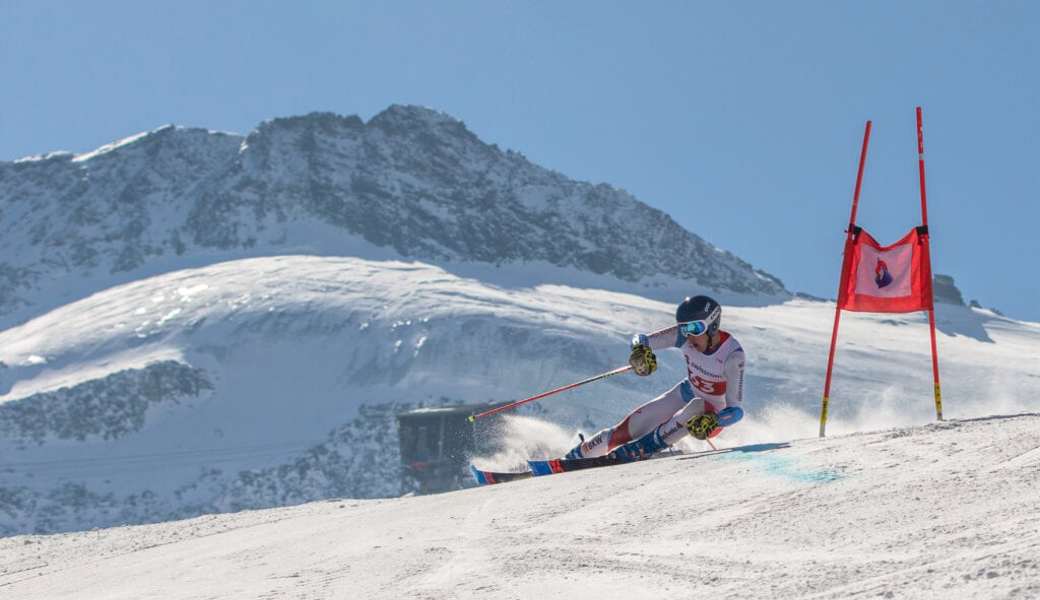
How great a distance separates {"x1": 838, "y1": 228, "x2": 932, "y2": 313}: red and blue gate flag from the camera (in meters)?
11.5

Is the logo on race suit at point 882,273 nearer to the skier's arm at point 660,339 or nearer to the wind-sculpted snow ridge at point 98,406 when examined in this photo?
the skier's arm at point 660,339

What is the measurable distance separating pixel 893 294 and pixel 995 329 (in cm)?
10653

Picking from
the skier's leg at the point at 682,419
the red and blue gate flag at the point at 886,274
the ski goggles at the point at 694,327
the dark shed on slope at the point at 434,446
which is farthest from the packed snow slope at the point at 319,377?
the ski goggles at the point at 694,327

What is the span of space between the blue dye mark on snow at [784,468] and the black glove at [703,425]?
1.21 meters

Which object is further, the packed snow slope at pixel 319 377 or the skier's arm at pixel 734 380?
the packed snow slope at pixel 319 377

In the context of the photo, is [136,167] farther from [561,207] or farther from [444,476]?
[444,476]

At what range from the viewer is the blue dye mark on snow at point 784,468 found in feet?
24.0

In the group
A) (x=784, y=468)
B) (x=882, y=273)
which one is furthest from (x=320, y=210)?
(x=784, y=468)

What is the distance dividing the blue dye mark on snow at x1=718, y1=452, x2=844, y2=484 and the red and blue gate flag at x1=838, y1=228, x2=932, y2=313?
3.14 meters

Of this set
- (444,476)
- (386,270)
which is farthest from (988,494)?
(386,270)

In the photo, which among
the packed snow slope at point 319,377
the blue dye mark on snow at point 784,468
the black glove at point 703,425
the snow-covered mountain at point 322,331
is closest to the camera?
the blue dye mark on snow at point 784,468

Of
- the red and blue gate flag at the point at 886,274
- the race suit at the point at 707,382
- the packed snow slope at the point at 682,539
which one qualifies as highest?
the red and blue gate flag at the point at 886,274

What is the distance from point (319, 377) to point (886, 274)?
76432 millimetres

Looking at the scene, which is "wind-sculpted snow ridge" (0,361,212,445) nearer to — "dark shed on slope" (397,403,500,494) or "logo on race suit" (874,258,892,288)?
"dark shed on slope" (397,403,500,494)
